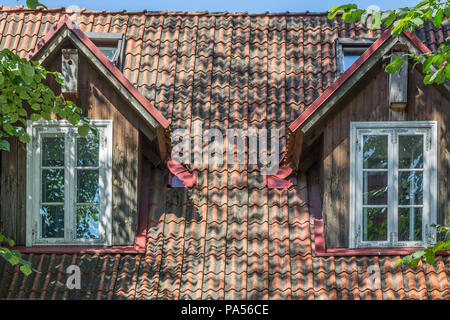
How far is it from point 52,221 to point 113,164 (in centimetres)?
104

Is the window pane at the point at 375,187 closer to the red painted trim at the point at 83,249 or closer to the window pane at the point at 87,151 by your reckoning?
the red painted trim at the point at 83,249

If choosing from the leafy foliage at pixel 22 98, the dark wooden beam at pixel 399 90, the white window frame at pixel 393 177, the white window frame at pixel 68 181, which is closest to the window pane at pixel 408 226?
the white window frame at pixel 393 177

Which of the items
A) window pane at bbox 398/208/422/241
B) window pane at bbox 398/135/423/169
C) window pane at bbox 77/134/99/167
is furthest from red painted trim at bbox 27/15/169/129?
window pane at bbox 398/208/422/241

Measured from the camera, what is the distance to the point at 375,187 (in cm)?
1058

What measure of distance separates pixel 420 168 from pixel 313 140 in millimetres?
1365

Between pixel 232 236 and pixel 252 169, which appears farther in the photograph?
pixel 252 169

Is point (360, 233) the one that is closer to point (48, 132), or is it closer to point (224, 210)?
point (224, 210)

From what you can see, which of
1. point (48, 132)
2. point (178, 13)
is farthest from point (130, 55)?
point (48, 132)

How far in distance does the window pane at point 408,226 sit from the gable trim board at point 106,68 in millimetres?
3102

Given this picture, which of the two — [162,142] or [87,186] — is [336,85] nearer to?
[162,142]

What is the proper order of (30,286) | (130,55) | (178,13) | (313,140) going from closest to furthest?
1. (30,286)
2. (313,140)
3. (130,55)
4. (178,13)

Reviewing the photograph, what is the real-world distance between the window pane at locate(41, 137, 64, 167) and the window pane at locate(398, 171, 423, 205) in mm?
4231

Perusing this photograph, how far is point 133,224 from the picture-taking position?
1059cm

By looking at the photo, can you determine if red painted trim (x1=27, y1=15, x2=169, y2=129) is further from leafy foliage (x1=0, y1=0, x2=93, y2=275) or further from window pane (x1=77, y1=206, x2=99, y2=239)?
window pane (x1=77, y1=206, x2=99, y2=239)
